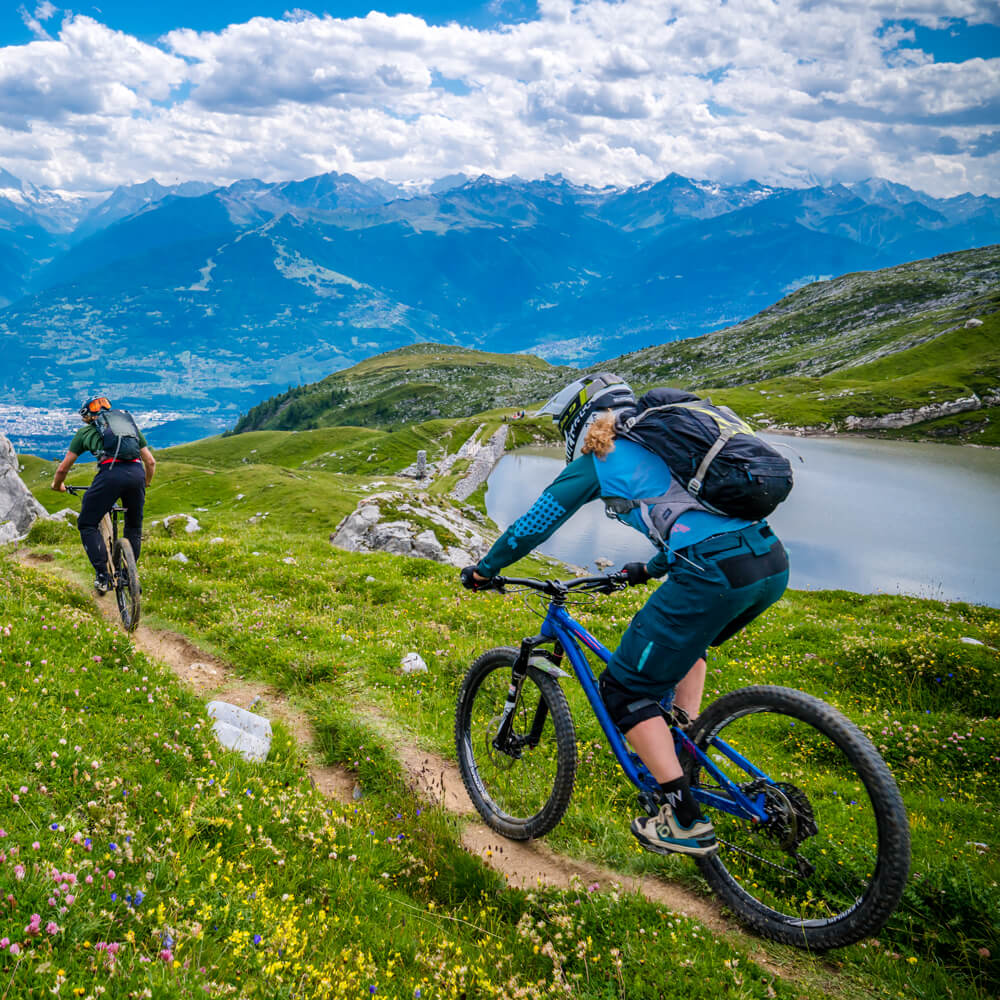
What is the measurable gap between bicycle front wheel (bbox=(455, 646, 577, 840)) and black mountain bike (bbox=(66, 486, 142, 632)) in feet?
29.6

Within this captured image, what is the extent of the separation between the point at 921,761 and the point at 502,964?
7.24 m

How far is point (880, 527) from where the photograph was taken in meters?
78.9

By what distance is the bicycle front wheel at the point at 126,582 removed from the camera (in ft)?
42.4

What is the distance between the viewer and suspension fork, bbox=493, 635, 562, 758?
6.89 meters

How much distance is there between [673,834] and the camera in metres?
5.64

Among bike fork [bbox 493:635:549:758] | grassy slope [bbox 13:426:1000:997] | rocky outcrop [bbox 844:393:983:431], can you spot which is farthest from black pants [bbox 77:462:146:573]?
rocky outcrop [bbox 844:393:983:431]

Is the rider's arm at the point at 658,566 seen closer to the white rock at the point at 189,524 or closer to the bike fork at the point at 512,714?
the bike fork at the point at 512,714

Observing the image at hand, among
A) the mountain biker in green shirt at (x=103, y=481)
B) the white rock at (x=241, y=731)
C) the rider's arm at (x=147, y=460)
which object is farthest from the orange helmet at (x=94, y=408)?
the white rock at (x=241, y=731)

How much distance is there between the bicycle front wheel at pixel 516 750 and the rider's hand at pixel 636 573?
1.48 meters

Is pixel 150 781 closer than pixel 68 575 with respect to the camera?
Yes

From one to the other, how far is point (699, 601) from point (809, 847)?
2.98 meters

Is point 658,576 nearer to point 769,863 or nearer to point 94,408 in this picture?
point 769,863

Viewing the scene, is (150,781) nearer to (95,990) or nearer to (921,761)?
(95,990)

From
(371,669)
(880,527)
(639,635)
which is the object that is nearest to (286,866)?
(639,635)
